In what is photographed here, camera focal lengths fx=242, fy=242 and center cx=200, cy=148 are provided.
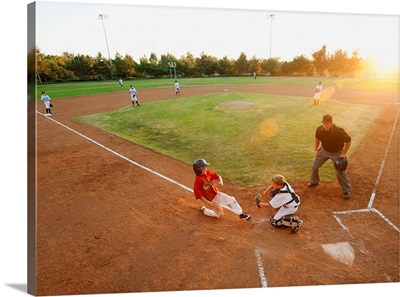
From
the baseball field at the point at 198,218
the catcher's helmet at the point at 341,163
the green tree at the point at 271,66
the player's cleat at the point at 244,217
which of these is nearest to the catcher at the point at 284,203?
the baseball field at the point at 198,218

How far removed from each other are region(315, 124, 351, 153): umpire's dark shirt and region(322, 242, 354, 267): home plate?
2576mm

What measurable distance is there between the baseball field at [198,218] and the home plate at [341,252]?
2 centimetres

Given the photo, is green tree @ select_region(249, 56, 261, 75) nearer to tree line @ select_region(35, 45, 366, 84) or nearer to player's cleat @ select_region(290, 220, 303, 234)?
tree line @ select_region(35, 45, 366, 84)

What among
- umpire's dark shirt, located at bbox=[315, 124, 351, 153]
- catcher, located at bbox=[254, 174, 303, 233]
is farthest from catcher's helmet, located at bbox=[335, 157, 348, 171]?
catcher, located at bbox=[254, 174, 303, 233]

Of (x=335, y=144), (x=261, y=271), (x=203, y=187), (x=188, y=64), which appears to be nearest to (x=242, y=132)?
(x=335, y=144)

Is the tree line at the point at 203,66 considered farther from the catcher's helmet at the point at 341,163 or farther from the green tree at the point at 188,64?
the catcher's helmet at the point at 341,163

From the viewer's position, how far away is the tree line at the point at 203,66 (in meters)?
40.2

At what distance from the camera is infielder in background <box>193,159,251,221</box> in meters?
5.45

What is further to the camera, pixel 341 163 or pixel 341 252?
pixel 341 163

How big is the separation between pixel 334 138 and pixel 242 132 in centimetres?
622

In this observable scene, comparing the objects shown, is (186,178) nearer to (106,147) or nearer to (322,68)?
(106,147)

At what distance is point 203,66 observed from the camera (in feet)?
171

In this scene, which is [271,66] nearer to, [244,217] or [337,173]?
[337,173]

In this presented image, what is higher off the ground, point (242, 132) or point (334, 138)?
point (334, 138)
